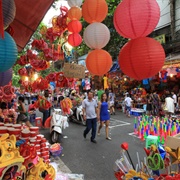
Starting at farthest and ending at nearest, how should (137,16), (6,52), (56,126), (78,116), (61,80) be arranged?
(78,116) → (61,80) → (56,126) → (137,16) → (6,52)

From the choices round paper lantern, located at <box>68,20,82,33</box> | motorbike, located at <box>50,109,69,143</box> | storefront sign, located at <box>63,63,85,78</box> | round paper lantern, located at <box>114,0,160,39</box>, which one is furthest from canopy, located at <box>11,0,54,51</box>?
motorbike, located at <box>50,109,69,143</box>

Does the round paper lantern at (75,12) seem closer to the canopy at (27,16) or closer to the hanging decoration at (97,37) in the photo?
the canopy at (27,16)

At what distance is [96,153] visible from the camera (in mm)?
5379

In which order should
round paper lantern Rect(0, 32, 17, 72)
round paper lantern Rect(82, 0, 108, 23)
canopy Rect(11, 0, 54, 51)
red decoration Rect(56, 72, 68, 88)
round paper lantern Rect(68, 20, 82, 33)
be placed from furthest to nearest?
1. red decoration Rect(56, 72, 68, 88)
2. round paper lantern Rect(68, 20, 82, 33)
3. canopy Rect(11, 0, 54, 51)
4. round paper lantern Rect(82, 0, 108, 23)
5. round paper lantern Rect(0, 32, 17, 72)

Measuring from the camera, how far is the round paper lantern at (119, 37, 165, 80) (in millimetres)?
2541

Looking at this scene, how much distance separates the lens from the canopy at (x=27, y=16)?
3.86 metres

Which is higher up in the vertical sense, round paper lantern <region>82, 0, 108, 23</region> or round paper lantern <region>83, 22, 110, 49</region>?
round paper lantern <region>82, 0, 108, 23</region>

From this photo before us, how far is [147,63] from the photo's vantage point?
2.56 metres

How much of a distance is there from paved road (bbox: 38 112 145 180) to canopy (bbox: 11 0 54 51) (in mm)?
3367

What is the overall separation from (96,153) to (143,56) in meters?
3.62

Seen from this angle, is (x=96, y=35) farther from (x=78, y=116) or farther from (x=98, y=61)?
(x=78, y=116)

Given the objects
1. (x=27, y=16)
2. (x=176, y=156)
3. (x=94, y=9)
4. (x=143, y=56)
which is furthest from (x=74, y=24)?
(x=176, y=156)

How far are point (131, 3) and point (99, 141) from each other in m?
4.89

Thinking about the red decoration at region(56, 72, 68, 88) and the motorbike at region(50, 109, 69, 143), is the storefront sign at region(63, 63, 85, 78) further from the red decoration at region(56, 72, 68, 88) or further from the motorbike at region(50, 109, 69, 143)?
the motorbike at region(50, 109, 69, 143)
